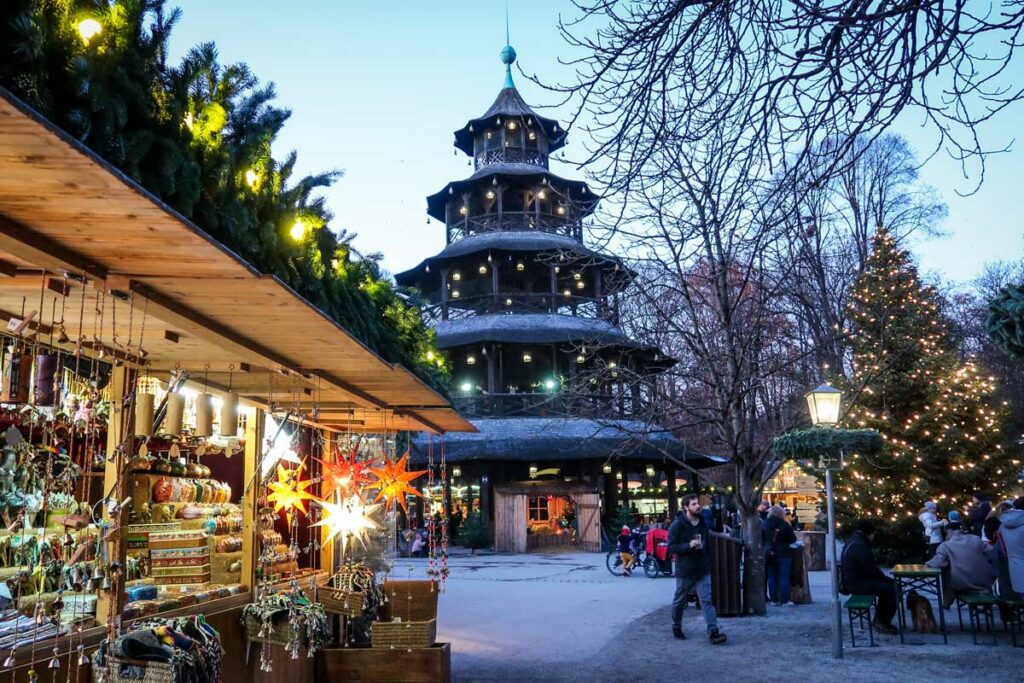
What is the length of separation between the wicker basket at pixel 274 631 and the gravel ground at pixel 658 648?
9.32ft

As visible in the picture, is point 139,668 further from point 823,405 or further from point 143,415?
point 823,405

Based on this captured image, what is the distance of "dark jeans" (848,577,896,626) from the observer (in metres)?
10.6

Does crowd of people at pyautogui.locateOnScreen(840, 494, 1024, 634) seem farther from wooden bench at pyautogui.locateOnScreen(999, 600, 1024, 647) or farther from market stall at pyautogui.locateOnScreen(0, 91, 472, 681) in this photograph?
market stall at pyautogui.locateOnScreen(0, 91, 472, 681)

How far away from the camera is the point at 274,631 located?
6340 millimetres

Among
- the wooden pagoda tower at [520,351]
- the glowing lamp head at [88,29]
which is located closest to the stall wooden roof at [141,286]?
the glowing lamp head at [88,29]

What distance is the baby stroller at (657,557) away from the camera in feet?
65.9

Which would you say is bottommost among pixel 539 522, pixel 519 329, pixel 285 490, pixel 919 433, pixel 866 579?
pixel 539 522

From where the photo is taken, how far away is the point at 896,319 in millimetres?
20953

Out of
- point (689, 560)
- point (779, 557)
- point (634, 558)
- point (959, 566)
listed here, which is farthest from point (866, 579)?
point (634, 558)

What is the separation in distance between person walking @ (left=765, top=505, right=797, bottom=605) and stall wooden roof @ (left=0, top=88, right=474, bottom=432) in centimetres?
921

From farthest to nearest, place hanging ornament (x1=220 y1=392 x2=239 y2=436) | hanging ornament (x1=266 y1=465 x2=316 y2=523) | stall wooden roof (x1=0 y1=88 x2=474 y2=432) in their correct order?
hanging ornament (x1=266 y1=465 x2=316 y2=523)
hanging ornament (x1=220 y1=392 x2=239 y2=436)
stall wooden roof (x1=0 y1=88 x2=474 y2=432)

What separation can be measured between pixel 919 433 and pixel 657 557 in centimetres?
656

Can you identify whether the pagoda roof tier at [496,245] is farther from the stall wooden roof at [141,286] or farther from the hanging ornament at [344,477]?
the stall wooden roof at [141,286]

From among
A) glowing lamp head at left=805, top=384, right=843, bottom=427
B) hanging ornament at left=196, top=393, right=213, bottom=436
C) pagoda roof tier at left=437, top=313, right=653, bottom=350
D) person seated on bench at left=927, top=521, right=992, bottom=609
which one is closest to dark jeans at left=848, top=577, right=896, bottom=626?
person seated on bench at left=927, top=521, right=992, bottom=609
